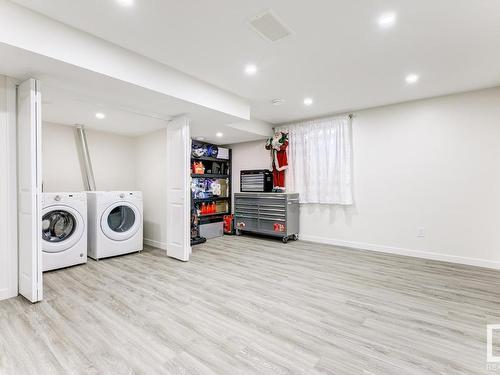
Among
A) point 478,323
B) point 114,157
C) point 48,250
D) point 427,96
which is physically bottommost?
point 478,323

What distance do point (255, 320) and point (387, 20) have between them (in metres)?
2.66

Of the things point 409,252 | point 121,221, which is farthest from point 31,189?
point 409,252

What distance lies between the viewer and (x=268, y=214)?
16.2 ft

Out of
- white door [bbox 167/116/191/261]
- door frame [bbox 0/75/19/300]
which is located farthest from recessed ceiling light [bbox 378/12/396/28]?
door frame [bbox 0/75/19/300]

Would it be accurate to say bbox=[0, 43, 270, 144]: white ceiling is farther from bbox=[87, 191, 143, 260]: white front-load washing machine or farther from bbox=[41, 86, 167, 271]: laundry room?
bbox=[87, 191, 143, 260]: white front-load washing machine

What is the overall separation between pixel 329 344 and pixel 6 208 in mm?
3120

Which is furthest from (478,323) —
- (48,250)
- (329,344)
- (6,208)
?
(48,250)

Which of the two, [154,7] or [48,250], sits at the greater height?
[154,7]

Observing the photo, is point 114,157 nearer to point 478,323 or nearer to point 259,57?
point 259,57

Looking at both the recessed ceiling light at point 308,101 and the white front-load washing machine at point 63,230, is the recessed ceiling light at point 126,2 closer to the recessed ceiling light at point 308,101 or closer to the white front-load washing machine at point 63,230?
the white front-load washing machine at point 63,230

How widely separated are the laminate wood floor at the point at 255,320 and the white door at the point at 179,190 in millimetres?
456

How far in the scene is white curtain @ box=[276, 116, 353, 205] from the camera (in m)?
4.41

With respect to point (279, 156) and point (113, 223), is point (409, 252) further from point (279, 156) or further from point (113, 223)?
point (113, 223)

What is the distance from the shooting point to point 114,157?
4801 mm
